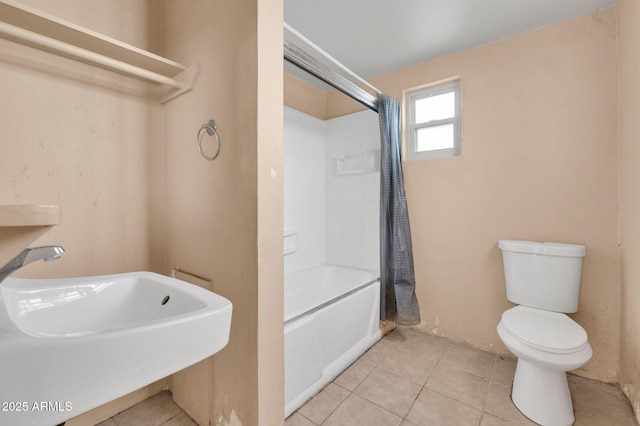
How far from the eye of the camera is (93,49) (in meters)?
1.18

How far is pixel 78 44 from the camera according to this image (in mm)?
1135

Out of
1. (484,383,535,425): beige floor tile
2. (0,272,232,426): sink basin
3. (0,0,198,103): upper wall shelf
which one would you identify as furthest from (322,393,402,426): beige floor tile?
(0,0,198,103): upper wall shelf

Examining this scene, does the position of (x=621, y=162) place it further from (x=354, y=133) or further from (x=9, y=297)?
(x=9, y=297)

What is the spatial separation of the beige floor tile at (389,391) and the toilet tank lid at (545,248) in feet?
3.53

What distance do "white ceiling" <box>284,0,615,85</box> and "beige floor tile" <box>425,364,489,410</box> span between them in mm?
2201

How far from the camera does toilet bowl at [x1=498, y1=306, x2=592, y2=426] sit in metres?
1.27

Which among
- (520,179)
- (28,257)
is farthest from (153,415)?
(520,179)

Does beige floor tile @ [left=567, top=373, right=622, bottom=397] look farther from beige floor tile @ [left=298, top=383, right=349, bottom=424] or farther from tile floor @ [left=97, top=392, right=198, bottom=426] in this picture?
tile floor @ [left=97, top=392, right=198, bottom=426]

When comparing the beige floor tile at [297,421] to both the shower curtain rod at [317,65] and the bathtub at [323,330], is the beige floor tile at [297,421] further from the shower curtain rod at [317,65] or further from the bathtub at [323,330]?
the shower curtain rod at [317,65]

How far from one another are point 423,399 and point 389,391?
19 cm

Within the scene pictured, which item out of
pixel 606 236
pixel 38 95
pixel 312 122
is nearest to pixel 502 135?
pixel 606 236

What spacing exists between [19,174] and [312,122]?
211cm

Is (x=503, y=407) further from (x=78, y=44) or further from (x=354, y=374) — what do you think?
(x=78, y=44)

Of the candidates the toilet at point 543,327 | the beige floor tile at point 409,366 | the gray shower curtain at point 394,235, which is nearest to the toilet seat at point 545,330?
the toilet at point 543,327
